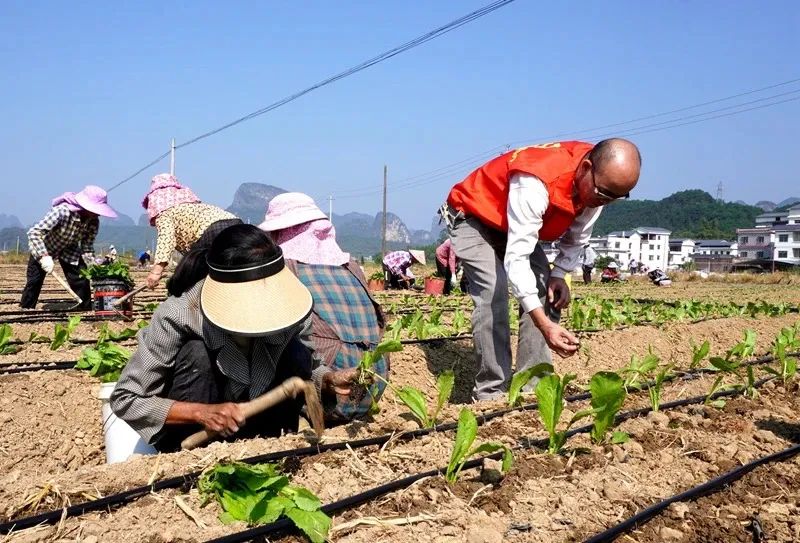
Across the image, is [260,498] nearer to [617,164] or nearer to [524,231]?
[524,231]

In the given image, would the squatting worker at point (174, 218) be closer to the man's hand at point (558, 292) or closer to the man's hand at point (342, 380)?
the man's hand at point (558, 292)

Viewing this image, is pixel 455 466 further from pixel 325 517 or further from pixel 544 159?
pixel 544 159

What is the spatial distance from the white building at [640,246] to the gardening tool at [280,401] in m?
80.4

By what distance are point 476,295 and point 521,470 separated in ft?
5.26

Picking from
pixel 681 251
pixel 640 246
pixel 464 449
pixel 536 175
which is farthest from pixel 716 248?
pixel 464 449

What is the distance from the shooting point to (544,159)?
352 cm

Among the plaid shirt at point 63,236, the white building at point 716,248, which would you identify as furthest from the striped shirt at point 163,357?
the white building at point 716,248

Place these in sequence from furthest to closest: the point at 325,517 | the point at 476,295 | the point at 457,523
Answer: the point at 476,295, the point at 457,523, the point at 325,517

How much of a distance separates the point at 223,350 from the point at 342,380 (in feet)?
1.61

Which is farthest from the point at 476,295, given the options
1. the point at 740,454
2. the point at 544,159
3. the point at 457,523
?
the point at 457,523

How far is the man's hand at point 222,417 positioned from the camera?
257 cm

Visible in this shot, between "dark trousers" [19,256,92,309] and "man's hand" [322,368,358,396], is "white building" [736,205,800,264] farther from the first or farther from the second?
"man's hand" [322,368,358,396]

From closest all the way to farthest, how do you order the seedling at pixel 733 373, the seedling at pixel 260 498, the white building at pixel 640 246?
the seedling at pixel 260 498
the seedling at pixel 733 373
the white building at pixel 640 246

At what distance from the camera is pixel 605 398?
2.72 meters
